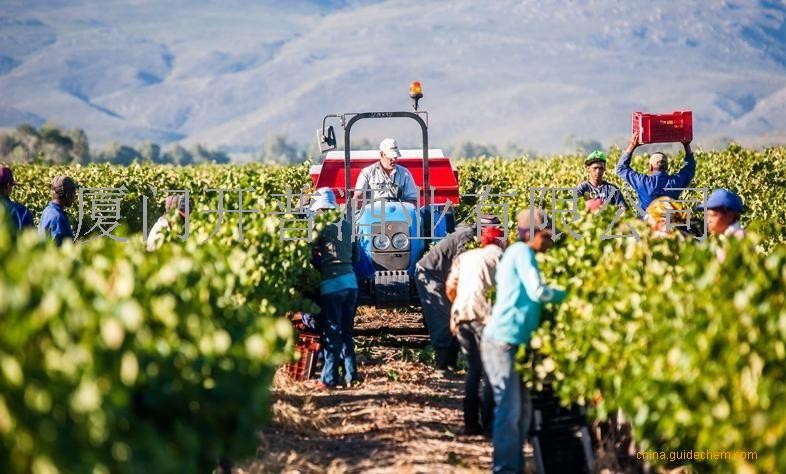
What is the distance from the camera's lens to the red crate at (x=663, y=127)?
12.5 meters

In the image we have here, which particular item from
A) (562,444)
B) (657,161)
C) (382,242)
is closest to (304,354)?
(382,242)

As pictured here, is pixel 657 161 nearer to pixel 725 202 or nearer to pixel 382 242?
pixel 382 242

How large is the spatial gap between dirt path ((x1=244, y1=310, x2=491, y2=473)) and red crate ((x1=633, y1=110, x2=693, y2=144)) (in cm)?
307

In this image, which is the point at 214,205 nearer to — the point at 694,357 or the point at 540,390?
the point at 540,390

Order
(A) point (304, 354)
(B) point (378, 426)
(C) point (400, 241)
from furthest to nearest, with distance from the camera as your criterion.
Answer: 1. (C) point (400, 241)
2. (A) point (304, 354)
3. (B) point (378, 426)

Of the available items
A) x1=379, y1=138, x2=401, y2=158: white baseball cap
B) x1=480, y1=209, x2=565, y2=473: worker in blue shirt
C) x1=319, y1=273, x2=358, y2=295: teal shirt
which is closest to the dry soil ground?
x1=480, y1=209, x2=565, y2=473: worker in blue shirt

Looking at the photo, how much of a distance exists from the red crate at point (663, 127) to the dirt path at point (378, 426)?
10.1 feet

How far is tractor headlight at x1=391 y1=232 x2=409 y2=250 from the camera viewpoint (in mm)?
12812

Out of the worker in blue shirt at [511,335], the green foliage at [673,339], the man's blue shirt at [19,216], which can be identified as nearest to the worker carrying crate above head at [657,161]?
the green foliage at [673,339]

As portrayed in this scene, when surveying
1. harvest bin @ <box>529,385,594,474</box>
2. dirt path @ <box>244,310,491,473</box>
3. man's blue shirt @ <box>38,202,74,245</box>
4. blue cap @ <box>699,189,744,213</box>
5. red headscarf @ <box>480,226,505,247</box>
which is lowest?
dirt path @ <box>244,310,491,473</box>

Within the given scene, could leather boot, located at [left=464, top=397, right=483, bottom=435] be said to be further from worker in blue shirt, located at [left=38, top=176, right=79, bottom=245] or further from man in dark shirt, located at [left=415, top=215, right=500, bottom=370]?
worker in blue shirt, located at [left=38, top=176, right=79, bottom=245]

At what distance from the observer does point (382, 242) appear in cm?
1284

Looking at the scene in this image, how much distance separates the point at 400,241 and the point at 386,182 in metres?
0.69

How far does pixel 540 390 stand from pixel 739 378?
2570 millimetres
